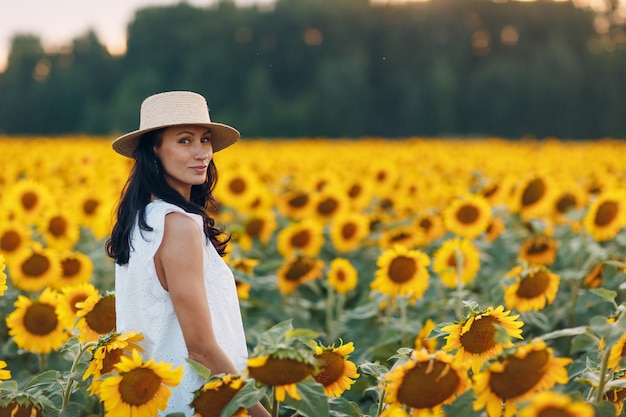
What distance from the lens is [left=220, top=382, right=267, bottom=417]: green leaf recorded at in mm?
1850

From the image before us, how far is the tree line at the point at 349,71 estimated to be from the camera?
129 feet

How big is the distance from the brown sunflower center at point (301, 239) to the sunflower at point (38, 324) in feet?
6.87

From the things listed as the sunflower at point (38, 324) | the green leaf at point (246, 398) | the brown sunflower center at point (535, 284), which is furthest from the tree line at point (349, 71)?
the green leaf at point (246, 398)

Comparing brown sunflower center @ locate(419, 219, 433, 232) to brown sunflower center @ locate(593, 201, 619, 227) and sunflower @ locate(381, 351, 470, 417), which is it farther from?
sunflower @ locate(381, 351, 470, 417)

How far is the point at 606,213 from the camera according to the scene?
15.1 ft

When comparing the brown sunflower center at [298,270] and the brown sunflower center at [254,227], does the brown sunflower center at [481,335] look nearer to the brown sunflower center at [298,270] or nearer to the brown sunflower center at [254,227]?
the brown sunflower center at [298,270]

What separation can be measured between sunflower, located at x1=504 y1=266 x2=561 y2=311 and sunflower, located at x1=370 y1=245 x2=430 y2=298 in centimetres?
51

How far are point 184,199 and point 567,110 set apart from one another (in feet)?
127

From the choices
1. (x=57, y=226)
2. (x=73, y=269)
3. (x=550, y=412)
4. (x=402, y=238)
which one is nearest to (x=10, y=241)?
(x=57, y=226)

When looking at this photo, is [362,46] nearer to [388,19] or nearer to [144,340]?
[388,19]

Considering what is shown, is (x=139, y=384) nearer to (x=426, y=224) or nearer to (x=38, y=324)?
(x=38, y=324)

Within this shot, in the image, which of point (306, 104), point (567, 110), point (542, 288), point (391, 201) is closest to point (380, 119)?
point (306, 104)

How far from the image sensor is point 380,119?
147 feet

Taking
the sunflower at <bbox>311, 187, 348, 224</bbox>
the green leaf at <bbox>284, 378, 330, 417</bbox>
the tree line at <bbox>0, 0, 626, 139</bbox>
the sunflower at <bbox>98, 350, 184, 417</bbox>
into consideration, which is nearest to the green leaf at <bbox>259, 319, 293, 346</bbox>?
the green leaf at <bbox>284, 378, 330, 417</bbox>
